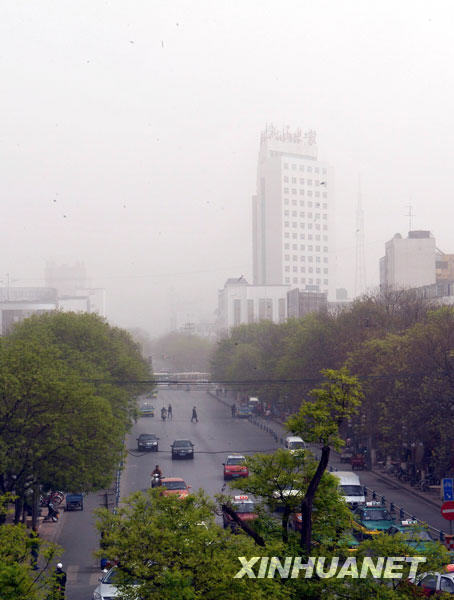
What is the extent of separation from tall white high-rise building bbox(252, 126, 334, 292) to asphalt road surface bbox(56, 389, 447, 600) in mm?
89866

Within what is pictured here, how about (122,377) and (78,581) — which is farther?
(122,377)

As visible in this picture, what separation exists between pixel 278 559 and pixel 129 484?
80.5ft

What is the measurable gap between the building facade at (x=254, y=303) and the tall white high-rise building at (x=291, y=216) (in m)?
19.0

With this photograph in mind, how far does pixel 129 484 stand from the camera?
33594 millimetres

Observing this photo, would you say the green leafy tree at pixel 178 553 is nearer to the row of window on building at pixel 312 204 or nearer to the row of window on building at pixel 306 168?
the row of window on building at pixel 312 204

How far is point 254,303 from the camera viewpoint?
146 m

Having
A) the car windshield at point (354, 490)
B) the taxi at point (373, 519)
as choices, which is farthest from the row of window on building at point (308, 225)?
the taxi at point (373, 519)

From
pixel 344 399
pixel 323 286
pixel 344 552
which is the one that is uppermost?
pixel 323 286

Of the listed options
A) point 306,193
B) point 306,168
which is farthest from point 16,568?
point 306,168

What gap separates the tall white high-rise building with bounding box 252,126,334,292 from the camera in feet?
548

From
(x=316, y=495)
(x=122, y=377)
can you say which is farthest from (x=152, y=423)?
(x=316, y=495)

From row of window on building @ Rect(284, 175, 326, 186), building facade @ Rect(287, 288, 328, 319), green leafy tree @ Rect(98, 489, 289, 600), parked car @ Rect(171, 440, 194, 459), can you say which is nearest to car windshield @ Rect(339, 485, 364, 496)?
parked car @ Rect(171, 440, 194, 459)

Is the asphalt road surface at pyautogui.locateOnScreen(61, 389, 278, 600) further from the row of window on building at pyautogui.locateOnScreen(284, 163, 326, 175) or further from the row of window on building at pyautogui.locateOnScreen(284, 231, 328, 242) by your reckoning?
the row of window on building at pyautogui.locateOnScreen(284, 163, 326, 175)

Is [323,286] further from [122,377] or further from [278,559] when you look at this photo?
[278,559]
